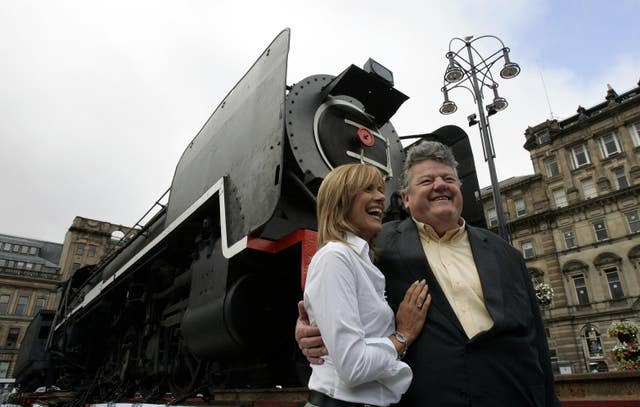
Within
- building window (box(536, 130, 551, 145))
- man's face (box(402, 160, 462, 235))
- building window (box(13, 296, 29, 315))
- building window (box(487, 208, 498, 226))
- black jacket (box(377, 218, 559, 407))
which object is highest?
building window (box(536, 130, 551, 145))

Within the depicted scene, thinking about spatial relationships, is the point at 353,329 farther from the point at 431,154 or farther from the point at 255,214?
the point at 255,214

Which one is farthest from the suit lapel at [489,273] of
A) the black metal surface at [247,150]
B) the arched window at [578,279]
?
the arched window at [578,279]

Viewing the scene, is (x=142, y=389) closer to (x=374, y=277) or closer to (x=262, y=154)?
(x=262, y=154)

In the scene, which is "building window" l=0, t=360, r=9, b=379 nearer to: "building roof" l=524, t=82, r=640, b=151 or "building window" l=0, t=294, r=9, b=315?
"building window" l=0, t=294, r=9, b=315

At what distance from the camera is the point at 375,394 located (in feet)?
3.64

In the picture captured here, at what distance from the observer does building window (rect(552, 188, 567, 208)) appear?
25.4m

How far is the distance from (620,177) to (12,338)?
47.6 meters

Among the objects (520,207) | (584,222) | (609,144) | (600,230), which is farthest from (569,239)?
(609,144)

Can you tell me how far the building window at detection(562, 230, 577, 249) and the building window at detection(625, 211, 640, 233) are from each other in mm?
2767

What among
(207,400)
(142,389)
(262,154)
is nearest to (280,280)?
(262,154)

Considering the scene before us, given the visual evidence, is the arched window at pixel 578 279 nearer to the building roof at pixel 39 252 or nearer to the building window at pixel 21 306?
the building window at pixel 21 306

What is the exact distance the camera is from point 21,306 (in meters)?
35.8

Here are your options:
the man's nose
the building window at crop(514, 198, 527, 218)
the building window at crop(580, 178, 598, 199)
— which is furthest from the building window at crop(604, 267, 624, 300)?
the man's nose

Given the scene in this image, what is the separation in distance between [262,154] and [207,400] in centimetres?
224
